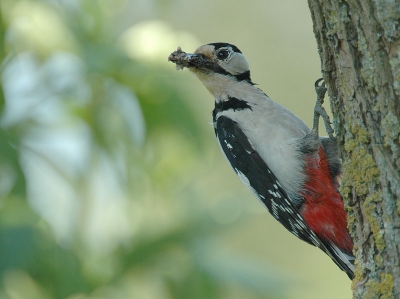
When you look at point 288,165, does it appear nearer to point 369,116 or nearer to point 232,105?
point 232,105

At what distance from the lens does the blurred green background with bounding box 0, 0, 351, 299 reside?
4.06 m

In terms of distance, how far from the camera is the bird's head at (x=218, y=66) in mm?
4211

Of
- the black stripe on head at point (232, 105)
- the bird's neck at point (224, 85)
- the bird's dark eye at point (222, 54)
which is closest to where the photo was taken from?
the black stripe on head at point (232, 105)

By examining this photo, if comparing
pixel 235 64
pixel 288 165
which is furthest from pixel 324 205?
pixel 235 64

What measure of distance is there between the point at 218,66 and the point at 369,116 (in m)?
1.86

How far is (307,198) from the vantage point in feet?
12.7

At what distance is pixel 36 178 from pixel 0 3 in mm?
1232

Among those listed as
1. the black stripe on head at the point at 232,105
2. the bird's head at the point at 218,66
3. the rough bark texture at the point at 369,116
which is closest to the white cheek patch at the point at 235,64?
the bird's head at the point at 218,66

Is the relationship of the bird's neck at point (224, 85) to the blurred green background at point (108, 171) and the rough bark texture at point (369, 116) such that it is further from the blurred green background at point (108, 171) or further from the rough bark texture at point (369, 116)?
the rough bark texture at point (369, 116)

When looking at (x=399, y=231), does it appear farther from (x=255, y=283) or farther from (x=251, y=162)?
(x=255, y=283)

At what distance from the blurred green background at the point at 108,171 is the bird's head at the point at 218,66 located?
0.41ft

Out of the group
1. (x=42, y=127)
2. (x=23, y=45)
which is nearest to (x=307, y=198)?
(x=42, y=127)

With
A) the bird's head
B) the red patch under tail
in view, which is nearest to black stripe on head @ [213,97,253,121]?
the bird's head

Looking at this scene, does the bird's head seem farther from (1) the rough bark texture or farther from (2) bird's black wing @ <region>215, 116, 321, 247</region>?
(1) the rough bark texture
